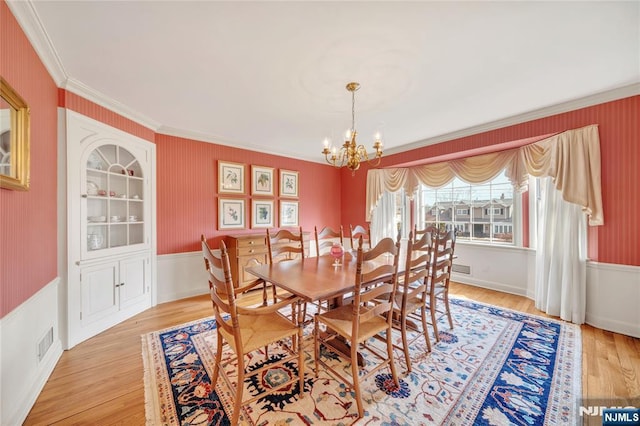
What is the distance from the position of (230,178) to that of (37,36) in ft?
8.48

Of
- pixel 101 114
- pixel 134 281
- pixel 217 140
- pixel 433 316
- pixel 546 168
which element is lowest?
pixel 433 316

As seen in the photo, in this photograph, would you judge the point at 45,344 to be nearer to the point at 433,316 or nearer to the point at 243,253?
the point at 243,253

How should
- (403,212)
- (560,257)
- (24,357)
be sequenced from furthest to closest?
(403,212) → (560,257) → (24,357)

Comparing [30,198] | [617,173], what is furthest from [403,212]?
[30,198]

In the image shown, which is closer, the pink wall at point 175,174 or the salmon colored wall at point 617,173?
the pink wall at point 175,174

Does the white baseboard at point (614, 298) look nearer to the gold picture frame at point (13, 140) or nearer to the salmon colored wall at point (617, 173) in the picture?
the salmon colored wall at point (617, 173)

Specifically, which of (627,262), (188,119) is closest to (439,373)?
(627,262)

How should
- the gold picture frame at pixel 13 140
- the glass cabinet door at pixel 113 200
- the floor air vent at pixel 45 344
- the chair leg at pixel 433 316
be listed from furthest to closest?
the glass cabinet door at pixel 113 200 → the chair leg at pixel 433 316 → the floor air vent at pixel 45 344 → the gold picture frame at pixel 13 140

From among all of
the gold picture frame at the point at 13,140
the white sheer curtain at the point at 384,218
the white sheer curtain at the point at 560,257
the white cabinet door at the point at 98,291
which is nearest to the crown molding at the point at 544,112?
the white sheer curtain at the point at 560,257

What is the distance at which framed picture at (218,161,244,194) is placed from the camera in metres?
4.03

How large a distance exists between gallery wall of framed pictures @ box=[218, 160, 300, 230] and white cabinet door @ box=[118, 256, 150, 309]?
1.20 meters

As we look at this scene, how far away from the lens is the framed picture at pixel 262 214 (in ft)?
14.5

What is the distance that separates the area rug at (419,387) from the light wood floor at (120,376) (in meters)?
0.09

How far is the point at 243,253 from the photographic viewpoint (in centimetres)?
379
